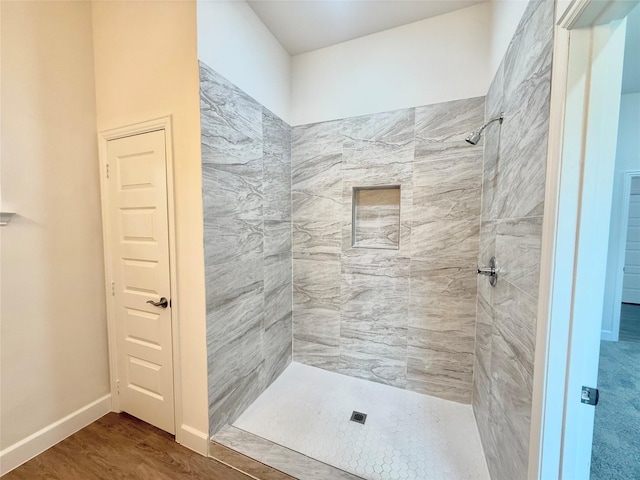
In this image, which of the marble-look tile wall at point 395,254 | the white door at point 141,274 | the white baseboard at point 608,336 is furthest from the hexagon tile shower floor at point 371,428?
the white baseboard at point 608,336

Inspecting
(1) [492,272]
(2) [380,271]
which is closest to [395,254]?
(2) [380,271]

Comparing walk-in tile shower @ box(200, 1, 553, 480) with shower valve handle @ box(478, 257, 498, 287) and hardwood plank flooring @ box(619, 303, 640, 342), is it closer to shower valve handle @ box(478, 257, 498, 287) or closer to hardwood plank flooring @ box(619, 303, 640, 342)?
shower valve handle @ box(478, 257, 498, 287)

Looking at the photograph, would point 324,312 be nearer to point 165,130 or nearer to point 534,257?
point 534,257

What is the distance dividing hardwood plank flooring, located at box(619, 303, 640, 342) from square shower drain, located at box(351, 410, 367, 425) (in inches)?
123

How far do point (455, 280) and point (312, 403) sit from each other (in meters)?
1.50

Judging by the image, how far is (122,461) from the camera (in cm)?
152

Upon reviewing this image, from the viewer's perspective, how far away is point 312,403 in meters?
1.98

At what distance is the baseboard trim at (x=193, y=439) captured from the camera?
1561mm

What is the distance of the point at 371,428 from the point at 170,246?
6.05ft

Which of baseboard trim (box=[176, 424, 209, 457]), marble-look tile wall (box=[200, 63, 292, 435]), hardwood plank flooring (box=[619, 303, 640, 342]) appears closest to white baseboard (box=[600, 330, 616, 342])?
hardwood plank flooring (box=[619, 303, 640, 342])

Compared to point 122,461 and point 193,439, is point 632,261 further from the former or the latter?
point 122,461

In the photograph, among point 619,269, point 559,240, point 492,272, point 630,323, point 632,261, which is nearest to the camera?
point 559,240

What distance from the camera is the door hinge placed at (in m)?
0.82

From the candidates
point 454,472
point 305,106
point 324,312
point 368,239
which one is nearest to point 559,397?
point 454,472
